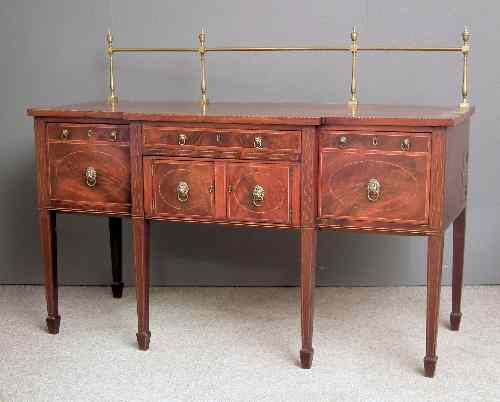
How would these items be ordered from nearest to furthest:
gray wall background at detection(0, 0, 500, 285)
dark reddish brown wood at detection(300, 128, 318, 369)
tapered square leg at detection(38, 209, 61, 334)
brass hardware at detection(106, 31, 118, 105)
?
dark reddish brown wood at detection(300, 128, 318, 369) < tapered square leg at detection(38, 209, 61, 334) < brass hardware at detection(106, 31, 118, 105) < gray wall background at detection(0, 0, 500, 285)

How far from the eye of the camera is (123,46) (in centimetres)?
440

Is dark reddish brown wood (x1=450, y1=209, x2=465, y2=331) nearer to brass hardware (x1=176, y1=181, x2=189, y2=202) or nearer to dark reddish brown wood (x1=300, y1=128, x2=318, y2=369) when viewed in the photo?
dark reddish brown wood (x1=300, y1=128, x2=318, y2=369)

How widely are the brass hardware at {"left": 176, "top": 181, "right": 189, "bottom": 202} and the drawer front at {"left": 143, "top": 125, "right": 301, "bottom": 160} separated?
0.39 feet

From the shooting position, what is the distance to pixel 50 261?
12.5ft

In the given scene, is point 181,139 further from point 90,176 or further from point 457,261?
point 457,261

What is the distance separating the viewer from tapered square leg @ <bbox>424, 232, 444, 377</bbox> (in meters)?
3.24

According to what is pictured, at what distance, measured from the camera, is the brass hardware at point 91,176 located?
3611mm

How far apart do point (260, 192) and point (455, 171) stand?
0.77m

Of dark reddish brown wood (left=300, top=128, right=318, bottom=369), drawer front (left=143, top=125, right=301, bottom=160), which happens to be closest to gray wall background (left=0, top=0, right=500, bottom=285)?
drawer front (left=143, top=125, right=301, bottom=160)

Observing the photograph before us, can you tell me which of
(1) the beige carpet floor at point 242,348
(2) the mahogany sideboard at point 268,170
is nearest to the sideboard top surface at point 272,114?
(2) the mahogany sideboard at point 268,170

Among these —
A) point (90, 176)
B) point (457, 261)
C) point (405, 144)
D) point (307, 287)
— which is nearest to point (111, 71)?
point (90, 176)

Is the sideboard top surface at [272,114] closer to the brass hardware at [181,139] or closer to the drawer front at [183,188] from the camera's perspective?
the brass hardware at [181,139]

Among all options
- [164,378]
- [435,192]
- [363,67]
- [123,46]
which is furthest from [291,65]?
[164,378]

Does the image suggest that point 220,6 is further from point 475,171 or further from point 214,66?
point 475,171
